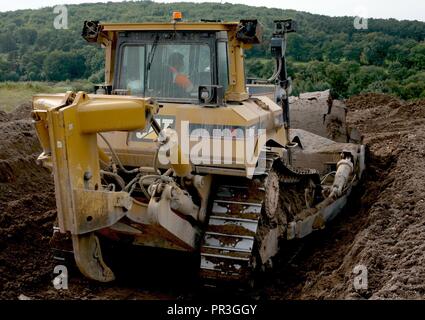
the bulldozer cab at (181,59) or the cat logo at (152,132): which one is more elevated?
the bulldozer cab at (181,59)

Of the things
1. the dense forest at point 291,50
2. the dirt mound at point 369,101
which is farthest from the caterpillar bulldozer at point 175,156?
the dirt mound at point 369,101

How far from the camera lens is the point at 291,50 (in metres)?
37.7

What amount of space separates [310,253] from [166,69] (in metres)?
2.83

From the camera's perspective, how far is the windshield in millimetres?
6559

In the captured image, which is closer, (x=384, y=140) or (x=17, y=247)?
(x=17, y=247)

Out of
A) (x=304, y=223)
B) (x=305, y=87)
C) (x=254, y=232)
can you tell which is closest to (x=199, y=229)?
(x=254, y=232)

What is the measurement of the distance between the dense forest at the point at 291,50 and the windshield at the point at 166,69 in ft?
40.0

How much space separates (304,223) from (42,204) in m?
3.65

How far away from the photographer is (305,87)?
87.6ft

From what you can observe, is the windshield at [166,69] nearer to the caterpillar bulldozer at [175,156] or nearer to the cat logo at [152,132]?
the caterpillar bulldozer at [175,156]

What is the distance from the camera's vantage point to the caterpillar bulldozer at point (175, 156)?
477 centimetres

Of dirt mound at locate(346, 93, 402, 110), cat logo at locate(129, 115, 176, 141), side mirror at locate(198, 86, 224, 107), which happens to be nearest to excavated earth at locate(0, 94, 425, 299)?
cat logo at locate(129, 115, 176, 141)
